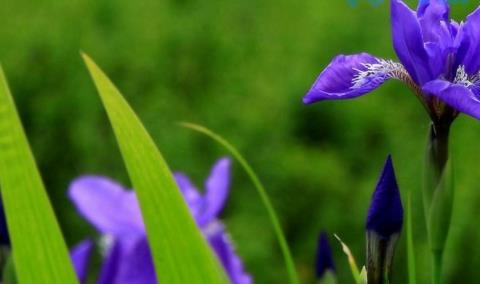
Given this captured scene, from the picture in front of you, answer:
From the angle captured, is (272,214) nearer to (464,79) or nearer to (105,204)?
(464,79)

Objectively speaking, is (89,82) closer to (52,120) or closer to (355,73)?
(52,120)

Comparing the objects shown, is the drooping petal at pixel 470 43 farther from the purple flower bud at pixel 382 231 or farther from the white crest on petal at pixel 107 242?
the white crest on petal at pixel 107 242

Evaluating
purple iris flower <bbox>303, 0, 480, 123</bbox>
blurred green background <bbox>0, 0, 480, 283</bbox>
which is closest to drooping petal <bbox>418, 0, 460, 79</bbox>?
purple iris flower <bbox>303, 0, 480, 123</bbox>

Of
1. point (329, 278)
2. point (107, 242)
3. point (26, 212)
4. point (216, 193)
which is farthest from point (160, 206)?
point (107, 242)

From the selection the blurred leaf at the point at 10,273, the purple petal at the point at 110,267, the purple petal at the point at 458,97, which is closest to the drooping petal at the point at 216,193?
the purple petal at the point at 110,267

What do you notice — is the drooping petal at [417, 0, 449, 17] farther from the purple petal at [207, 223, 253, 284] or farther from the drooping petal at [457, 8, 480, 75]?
the purple petal at [207, 223, 253, 284]

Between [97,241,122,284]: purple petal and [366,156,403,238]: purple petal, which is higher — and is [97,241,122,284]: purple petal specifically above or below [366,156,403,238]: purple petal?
below
